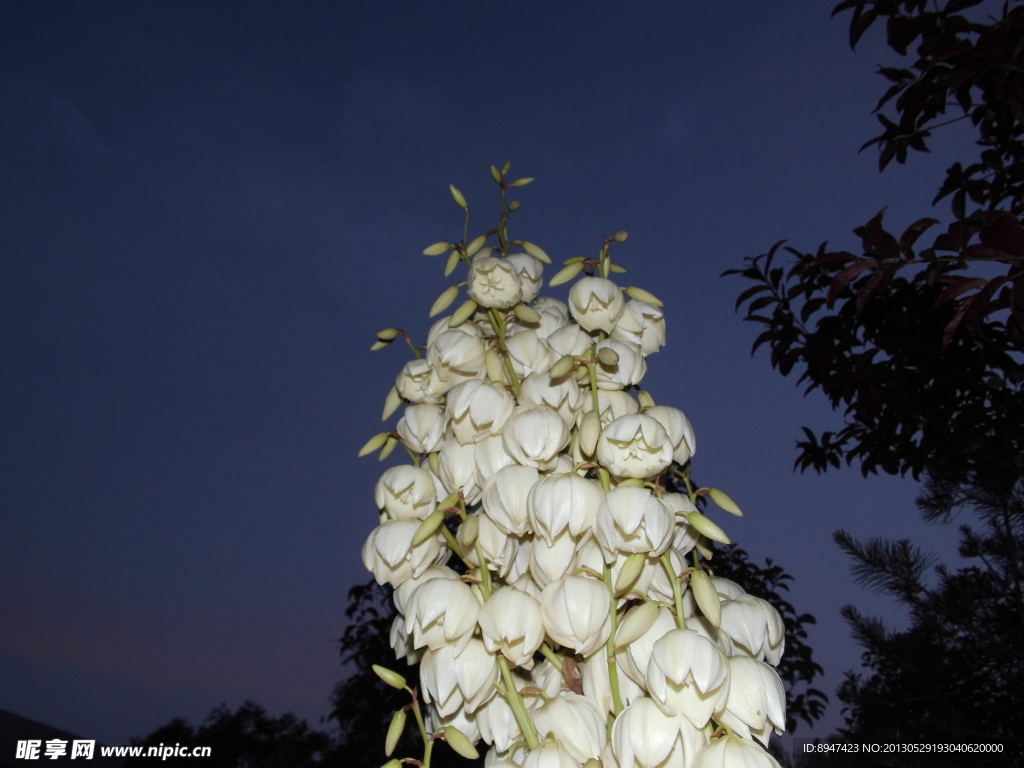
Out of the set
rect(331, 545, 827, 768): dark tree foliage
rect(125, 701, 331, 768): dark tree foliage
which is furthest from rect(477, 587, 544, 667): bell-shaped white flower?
rect(125, 701, 331, 768): dark tree foliage

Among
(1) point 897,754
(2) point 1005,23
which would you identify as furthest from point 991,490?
(2) point 1005,23

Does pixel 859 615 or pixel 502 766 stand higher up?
pixel 859 615

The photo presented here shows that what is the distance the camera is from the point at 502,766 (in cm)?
48

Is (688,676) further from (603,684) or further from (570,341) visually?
(570,341)

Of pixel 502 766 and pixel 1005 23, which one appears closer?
pixel 502 766

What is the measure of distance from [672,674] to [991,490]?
2150 mm

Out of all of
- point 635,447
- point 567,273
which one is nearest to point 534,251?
point 567,273

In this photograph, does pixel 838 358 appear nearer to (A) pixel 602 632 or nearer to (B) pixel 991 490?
(B) pixel 991 490

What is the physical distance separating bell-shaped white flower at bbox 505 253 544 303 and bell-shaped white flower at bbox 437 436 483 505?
0.16m

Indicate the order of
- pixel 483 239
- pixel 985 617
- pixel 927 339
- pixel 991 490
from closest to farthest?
pixel 483 239 → pixel 927 339 → pixel 991 490 → pixel 985 617

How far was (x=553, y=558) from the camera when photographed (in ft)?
1.84

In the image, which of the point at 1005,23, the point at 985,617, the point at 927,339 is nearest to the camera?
the point at 1005,23

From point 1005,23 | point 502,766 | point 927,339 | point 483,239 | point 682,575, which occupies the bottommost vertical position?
point 502,766

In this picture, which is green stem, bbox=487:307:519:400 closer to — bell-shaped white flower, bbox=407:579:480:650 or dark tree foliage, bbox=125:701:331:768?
bell-shaped white flower, bbox=407:579:480:650
